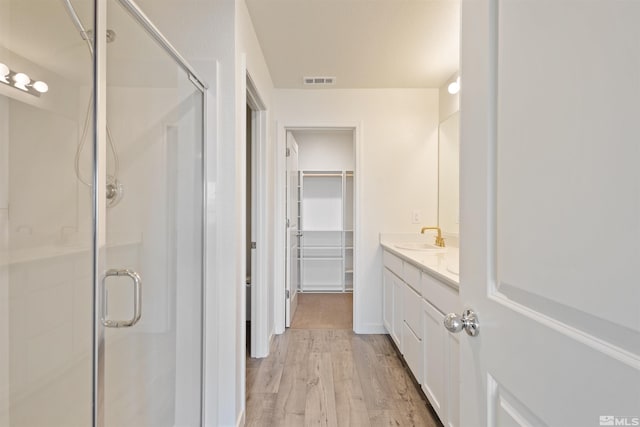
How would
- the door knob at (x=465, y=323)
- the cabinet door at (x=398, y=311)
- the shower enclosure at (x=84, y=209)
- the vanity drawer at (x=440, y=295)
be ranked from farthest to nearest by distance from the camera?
the cabinet door at (x=398, y=311), the vanity drawer at (x=440, y=295), the shower enclosure at (x=84, y=209), the door knob at (x=465, y=323)

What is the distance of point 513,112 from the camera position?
0.63 m

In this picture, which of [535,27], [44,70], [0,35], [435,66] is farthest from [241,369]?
[435,66]

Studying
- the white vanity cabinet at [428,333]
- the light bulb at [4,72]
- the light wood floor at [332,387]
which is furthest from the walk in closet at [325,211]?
the light bulb at [4,72]

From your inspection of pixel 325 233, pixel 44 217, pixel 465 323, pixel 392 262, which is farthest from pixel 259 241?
pixel 325 233

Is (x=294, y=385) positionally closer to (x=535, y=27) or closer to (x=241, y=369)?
(x=241, y=369)

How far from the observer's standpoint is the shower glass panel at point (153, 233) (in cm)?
140

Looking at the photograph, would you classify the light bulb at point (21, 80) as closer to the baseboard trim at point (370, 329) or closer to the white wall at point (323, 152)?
the baseboard trim at point (370, 329)

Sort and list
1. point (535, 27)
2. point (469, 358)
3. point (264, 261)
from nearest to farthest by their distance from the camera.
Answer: point (535, 27) < point (469, 358) < point (264, 261)

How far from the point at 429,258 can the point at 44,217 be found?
2.06m

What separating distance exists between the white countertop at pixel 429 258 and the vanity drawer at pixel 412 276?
5cm

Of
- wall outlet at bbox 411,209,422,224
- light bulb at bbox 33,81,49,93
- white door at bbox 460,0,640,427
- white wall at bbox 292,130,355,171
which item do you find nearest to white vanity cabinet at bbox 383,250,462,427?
wall outlet at bbox 411,209,422,224

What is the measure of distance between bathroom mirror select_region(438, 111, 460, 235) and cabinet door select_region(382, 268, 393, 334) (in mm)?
685

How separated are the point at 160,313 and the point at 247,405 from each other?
893 millimetres

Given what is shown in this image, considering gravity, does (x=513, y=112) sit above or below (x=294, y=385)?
above
